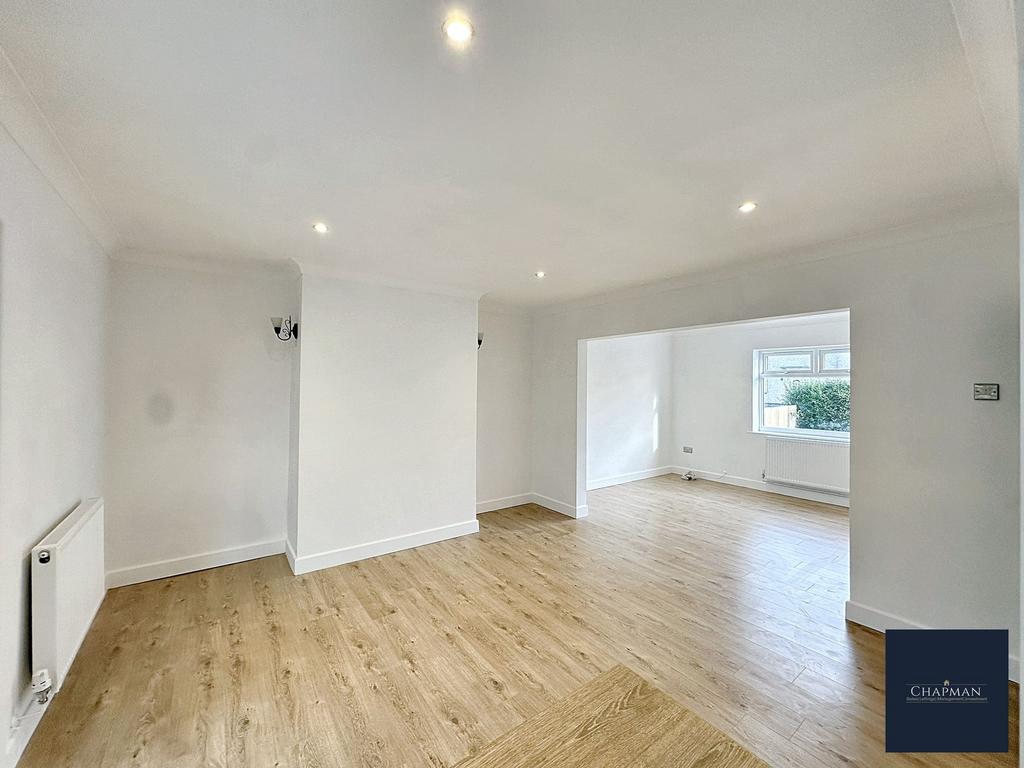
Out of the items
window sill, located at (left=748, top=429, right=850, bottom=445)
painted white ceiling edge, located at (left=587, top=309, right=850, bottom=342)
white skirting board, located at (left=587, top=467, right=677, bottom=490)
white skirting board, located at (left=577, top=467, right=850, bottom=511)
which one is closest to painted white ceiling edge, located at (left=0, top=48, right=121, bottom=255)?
painted white ceiling edge, located at (left=587, top=309, right=850, bottom=342)

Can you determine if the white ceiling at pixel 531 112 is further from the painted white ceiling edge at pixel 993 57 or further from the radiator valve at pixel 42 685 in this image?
the radiator valve at pixel 42 685

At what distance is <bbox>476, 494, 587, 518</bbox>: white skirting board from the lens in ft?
15.8

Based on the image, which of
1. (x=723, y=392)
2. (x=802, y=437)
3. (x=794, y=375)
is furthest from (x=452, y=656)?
(x=794, y=375)

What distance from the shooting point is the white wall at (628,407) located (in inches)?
242

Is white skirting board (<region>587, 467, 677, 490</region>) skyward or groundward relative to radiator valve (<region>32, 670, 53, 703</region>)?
groundward

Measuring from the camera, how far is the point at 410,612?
276 cm

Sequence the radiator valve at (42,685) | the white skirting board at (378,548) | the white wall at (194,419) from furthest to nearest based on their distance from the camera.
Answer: the white skirting board at (378,548) → the white wall at (194,419) → the radiator valve at (42,685)

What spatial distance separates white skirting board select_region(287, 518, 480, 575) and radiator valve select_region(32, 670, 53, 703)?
152cm

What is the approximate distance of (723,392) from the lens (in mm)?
6434

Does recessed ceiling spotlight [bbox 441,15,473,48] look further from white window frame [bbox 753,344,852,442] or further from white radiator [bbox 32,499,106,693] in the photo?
white window frame [bbox 753,344,852,442]

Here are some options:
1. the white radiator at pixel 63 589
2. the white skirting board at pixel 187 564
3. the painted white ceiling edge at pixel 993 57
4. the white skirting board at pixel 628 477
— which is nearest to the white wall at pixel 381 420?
the white skirting board at pixel 187 564

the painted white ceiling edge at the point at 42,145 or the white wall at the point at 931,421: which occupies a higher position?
the painted white ceiling edge at the point at 42,145

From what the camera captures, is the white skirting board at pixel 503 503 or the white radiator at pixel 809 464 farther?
the white radiator at pixel 809 464

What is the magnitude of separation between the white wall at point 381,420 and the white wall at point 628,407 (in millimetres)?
2525
